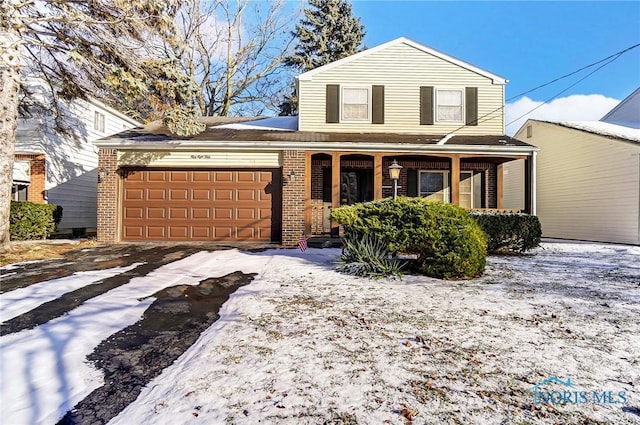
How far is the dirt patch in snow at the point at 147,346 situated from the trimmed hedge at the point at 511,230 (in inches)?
246

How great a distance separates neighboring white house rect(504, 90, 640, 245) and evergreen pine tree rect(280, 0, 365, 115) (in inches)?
500

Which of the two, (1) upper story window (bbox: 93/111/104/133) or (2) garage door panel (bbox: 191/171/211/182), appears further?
(1) upper story window (bbox: 93/111/104/133)

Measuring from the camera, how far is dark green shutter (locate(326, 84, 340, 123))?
37.3 ft

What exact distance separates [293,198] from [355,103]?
4.22 metres

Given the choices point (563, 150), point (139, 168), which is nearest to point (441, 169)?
point (563, 150)

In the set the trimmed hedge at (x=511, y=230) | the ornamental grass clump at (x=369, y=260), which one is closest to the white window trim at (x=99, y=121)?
the ornamental grass clump at (x=369, y=260)

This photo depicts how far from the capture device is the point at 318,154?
10094 mm

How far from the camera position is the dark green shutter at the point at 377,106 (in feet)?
37.3

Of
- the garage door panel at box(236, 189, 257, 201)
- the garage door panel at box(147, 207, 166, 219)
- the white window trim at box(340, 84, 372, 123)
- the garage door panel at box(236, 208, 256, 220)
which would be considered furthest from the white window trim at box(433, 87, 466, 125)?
the garage door panel at box(147, 207, 166, 219)

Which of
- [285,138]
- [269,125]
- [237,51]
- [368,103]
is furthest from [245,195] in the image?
[237,51]

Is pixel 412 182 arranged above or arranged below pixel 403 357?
above

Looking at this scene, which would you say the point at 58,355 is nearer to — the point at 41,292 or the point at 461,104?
the point at 41,292

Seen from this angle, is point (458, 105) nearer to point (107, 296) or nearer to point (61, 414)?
point (107, 296)

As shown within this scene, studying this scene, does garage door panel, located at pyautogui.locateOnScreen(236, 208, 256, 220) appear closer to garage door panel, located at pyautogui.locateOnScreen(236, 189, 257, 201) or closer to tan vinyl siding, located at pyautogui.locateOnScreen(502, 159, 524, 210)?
garage door panel, located at pyautogui.locateOnScreen(236, 189, 257, 201)
